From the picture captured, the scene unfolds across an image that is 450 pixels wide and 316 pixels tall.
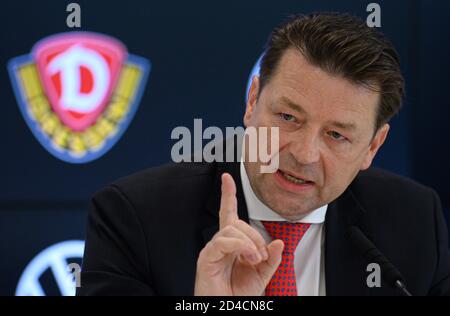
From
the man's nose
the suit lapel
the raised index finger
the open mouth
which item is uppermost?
the man's nose

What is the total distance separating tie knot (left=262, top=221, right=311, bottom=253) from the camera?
167cm

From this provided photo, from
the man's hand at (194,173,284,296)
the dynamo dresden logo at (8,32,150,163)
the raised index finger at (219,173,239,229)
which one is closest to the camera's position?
the man's hand at (194,173,284,296)

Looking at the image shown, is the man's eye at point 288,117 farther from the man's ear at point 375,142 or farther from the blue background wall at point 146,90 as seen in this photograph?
the blue background wall at point 146,90

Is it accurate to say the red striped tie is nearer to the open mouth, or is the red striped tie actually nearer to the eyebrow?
the open mouth

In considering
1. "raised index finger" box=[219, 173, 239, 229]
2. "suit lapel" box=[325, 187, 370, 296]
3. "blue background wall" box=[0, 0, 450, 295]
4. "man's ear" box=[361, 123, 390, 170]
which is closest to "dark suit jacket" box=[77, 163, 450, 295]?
"suit lapel" box=[325, 187, 370, 296]

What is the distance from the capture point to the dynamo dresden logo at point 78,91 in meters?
2.55

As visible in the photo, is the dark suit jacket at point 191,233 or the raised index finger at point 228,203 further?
the dark suit jacket at point 191,233

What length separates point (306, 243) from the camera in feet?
5.80

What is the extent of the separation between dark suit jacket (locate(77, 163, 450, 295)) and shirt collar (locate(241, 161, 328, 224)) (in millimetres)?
17

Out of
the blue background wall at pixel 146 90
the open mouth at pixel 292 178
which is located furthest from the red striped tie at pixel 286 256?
the blue background wall at pixel 146 90

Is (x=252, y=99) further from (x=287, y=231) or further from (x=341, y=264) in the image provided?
(x=341, y=264)

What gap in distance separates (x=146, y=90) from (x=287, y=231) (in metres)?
1.10

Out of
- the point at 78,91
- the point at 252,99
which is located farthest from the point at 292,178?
the point at 78,91

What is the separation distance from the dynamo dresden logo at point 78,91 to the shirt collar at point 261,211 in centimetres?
91
